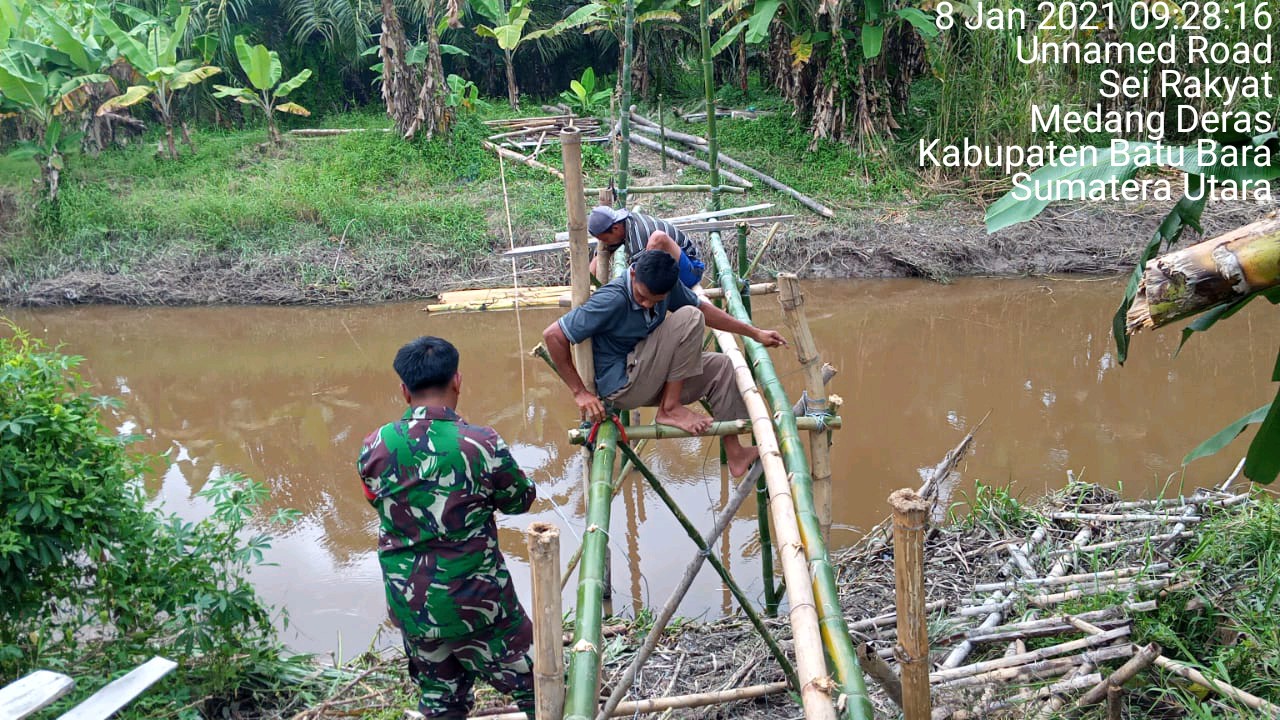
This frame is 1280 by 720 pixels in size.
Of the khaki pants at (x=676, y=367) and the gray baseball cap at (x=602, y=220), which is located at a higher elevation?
the gray baseball cap at (x=602, y=220)

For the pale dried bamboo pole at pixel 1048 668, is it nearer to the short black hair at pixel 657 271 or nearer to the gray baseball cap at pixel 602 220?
the short black hair at pixel 657 271

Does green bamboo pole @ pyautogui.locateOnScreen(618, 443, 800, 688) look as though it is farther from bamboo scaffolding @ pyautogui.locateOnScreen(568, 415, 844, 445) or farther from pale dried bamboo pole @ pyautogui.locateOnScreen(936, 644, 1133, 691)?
pale dried bamboo pole @ pyautogui.locateOnScreen(936, 644, 1133, 691)

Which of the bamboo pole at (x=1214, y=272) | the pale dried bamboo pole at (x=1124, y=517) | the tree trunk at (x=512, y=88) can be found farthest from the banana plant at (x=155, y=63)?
the bamboo pole at (x=1214, y=272)

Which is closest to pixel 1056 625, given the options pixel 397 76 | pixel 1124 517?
pixel 1124 517

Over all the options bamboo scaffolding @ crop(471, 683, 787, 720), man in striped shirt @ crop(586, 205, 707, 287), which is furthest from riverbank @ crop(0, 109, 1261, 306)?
bamboo scaffolding @ crop(471, 683, 787, 720)

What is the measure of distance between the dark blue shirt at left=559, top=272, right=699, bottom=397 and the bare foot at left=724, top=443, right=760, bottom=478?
0.58 meters

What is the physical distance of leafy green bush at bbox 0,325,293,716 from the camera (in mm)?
2578

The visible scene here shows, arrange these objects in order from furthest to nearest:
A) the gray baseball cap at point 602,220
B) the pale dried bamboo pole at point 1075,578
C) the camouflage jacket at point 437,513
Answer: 1. the gray baseball cap at point 602,220
2. the pale dried bamboo pole at point 1075,578
3. the camouflage jacket at point 437,513

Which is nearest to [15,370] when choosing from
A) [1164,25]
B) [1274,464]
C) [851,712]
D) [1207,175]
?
[851,712]

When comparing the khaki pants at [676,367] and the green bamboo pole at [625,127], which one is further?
the green bamboo pole at [625,127]

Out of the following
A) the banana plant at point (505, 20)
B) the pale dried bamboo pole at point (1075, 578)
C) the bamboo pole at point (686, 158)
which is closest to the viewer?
the pale dried bamboo pole at point (1075, 578)

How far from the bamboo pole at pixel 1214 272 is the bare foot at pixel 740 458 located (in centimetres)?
176

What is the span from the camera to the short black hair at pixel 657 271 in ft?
8.72

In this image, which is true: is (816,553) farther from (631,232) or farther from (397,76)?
(397,76)
